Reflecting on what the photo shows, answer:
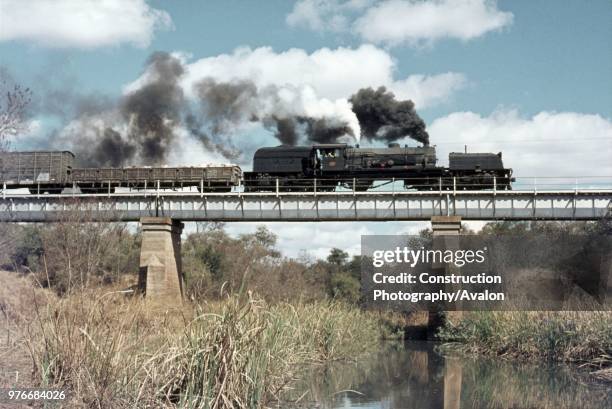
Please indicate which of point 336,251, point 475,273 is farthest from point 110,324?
point 336,251

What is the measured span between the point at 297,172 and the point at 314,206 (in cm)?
266

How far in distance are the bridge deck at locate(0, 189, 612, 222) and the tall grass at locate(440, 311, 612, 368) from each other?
13911mm

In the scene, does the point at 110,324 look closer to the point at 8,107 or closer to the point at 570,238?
the point at 8,107

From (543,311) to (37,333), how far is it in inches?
729

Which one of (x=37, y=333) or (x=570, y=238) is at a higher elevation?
(x=570, y=238)

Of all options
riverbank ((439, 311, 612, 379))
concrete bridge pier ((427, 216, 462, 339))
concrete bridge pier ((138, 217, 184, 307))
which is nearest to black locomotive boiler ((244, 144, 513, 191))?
concrete bridge pier ((427, 216, 462, 339))

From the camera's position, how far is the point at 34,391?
9.93 metres

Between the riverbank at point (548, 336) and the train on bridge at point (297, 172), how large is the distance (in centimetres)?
1511

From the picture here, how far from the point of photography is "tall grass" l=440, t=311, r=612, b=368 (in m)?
21.3

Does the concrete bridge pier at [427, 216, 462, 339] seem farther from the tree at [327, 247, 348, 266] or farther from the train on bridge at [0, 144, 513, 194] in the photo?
the tree at [327, 247, 348, 266]

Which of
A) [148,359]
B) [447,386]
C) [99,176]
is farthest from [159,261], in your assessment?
[148,359]

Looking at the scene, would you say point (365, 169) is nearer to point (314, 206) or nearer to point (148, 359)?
point (314, 206)

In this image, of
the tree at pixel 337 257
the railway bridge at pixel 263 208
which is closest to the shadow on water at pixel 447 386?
the railway bridge at pixel 263 208

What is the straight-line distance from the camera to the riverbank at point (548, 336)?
21.2 metres
